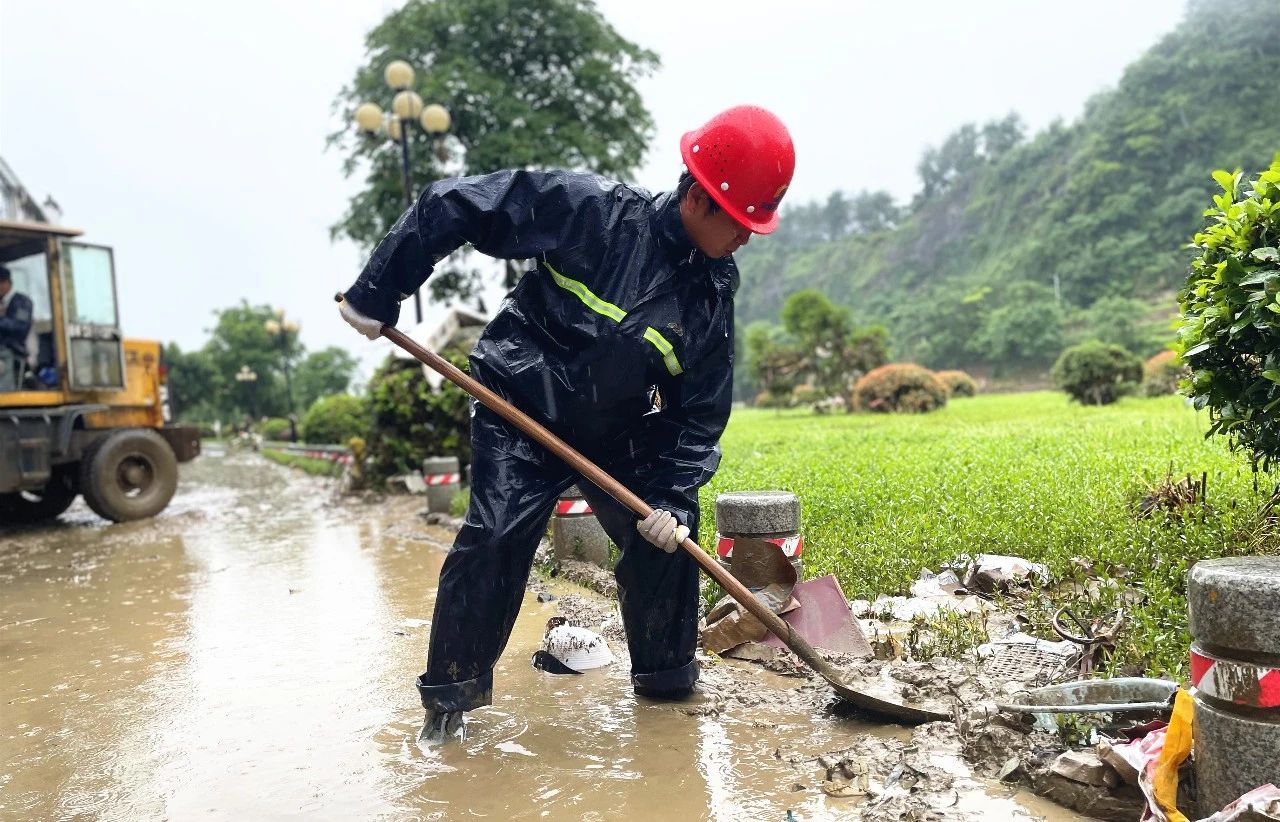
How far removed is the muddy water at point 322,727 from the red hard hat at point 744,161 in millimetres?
1686

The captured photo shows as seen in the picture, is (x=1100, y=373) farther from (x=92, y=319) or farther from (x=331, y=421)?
(x=331, y=421)

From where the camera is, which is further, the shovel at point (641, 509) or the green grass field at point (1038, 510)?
the green grass field at point (1038, 510)

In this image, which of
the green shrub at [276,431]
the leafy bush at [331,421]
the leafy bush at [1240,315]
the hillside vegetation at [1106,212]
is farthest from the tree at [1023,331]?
the leafy bush at [1240,315]

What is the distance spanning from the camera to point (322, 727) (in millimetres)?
3354

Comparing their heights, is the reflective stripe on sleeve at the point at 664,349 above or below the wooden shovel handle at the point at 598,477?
above

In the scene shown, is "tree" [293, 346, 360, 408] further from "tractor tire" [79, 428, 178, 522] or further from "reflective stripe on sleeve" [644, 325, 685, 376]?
"reflective stripe on sleeve" [644, 325, 685, 376]

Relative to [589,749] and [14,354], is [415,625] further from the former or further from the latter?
[14,354]

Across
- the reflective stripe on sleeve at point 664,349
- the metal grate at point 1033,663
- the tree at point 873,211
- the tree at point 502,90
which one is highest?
the tree at point 873,211

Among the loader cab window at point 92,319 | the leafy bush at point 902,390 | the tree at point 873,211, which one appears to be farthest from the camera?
the tree at point 873,211

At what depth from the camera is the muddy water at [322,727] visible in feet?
8.92

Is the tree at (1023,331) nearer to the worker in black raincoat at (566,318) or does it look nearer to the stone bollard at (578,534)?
the stone bollard at (578,534)

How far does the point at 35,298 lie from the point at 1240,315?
34.9 ft

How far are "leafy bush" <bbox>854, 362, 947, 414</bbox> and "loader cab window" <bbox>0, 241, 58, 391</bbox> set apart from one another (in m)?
13.6

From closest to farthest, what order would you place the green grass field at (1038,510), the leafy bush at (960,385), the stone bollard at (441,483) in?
the green grass field at (1038,510) < the stone bollard at (441,483) < the leafy bush at (960,385)
